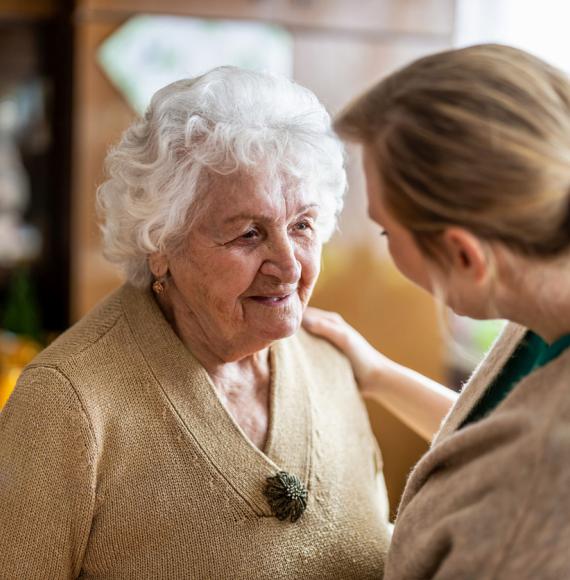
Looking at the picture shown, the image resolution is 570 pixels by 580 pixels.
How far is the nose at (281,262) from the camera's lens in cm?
143

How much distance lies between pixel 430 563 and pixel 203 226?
0.69 meters

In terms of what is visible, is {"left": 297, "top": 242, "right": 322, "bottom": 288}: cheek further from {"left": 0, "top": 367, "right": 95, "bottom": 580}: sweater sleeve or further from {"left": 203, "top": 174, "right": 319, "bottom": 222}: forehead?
{"left": 0, "top": 367, "right": 95, "bottom": 580}: sweater sleeve

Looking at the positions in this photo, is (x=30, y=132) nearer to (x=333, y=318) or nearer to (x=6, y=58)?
(x=6, y=58)

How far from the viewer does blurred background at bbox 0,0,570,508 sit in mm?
3164

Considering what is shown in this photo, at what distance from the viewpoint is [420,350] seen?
11.4 ft

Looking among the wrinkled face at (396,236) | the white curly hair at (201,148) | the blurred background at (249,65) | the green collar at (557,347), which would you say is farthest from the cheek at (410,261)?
the blurred background at (249,65)

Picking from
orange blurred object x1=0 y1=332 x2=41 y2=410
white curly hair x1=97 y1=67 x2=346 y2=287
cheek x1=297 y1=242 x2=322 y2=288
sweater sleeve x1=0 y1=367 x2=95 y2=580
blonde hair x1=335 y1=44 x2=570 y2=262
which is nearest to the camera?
blonde hair x1=335 y1=44 x2=570 y2=262

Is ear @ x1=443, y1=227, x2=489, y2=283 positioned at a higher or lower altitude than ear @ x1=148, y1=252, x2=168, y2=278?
higher

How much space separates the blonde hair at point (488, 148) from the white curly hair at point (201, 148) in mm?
473

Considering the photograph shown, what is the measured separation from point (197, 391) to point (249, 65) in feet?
6.69

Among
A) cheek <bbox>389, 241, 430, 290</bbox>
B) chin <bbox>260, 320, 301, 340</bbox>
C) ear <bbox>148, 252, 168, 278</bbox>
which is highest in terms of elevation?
cheek <bbox>389, 241, 430, 290</bbox>

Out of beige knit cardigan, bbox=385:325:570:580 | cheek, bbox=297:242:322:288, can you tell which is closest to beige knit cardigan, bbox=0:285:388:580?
cheek, bbox=297:242:322:288

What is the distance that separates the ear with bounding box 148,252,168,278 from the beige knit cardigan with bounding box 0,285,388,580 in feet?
0.17

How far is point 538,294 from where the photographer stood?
0.90m
